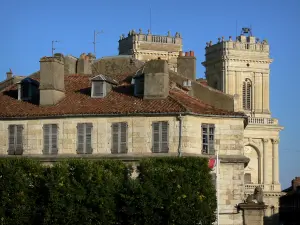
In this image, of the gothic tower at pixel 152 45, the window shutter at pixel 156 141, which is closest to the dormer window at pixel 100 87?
the window shutter at pixel 156 141

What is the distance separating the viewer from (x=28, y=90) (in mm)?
57500

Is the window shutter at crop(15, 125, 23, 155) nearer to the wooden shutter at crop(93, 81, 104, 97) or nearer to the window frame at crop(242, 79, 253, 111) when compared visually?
the wooden shutter at crop(93, 81, 104, 97)

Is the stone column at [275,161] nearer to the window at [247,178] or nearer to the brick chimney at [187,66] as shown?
the window at [247,178]

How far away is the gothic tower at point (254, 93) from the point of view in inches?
4606

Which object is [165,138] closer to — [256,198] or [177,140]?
[177,140]

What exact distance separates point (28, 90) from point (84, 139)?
525 cm

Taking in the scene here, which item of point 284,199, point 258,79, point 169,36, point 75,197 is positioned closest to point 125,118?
point 75,197

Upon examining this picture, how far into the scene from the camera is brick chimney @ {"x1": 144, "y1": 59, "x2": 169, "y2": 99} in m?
54.6

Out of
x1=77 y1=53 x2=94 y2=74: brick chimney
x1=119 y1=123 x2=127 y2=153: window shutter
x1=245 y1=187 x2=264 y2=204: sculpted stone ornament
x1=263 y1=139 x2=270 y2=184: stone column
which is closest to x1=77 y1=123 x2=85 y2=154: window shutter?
x1=119 y1=123 x2=127 y2=153: window shutter

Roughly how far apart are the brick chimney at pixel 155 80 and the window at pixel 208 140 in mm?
2818

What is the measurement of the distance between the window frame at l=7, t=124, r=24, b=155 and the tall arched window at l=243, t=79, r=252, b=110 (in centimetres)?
6805

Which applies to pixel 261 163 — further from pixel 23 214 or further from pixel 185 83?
pixel 23 214

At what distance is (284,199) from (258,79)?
1756 inches

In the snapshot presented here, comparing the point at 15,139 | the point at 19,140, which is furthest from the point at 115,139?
the point at 15,139
